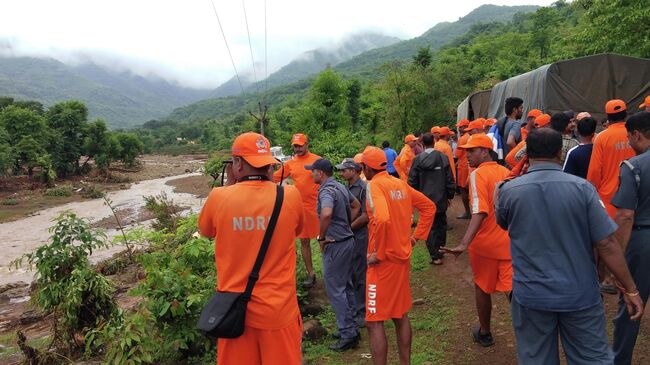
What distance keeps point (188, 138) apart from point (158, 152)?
19111 millimetres

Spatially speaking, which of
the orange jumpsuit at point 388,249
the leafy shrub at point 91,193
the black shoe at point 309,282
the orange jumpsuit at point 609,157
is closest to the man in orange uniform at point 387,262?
the orange jumpsuit at point 388,249

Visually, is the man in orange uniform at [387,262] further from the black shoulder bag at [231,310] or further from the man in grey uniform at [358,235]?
the black shoulder bag at [231,310]

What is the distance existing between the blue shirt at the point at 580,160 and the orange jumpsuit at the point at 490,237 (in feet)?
3.52

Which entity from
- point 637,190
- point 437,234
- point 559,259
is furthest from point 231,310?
point 437,234

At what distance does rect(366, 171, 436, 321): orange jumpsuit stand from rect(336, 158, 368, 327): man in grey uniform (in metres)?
1.00

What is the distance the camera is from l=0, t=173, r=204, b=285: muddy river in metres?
15.7

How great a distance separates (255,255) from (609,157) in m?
3.35

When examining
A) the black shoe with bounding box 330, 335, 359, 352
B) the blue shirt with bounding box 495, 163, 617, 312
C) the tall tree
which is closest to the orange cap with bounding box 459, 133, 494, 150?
the blue shirt with bounding box 495, 163, 617, 312

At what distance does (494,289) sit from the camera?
3.56 metres

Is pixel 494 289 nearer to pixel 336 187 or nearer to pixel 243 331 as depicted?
pixel 336 187

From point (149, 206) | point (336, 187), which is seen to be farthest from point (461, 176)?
point (149, 206)

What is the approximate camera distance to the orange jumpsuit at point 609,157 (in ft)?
12.1

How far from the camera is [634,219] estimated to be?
2.91 metres

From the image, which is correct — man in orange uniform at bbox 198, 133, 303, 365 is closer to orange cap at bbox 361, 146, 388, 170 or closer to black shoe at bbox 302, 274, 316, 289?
orange cap at bbox 361, 146, 388, 170
